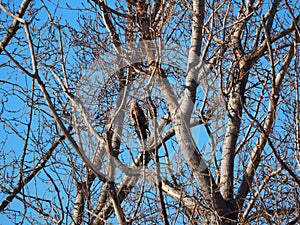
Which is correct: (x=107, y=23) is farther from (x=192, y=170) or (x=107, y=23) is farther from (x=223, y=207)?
(x=223, y=207)

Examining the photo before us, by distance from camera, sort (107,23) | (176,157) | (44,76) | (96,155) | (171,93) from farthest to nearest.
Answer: (44,76)
(107,23)
(171,93)
(176,157)
(96,155)

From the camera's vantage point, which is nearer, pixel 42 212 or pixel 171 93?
pixel 42 212

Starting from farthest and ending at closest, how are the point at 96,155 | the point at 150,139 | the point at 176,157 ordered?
the point at 176,157, the point at 96,155, the point at 150,139


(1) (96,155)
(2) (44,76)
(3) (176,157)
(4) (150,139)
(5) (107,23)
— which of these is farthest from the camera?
(2) (44,76)

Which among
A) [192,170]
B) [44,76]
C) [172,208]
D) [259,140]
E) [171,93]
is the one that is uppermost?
[44,76]

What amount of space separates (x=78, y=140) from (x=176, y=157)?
1.09 metres

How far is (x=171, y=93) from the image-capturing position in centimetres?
553

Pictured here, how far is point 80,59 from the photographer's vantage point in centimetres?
668

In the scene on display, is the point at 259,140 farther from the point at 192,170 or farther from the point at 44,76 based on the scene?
the point at 44,76

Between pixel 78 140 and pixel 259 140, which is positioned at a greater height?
pixel 259 140

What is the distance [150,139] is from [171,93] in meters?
1.32

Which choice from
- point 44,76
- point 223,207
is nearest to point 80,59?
point 44,76

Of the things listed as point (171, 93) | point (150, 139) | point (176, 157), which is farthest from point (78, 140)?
point (171, 93)

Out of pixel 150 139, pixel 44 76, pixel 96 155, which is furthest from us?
pixel 44 76
